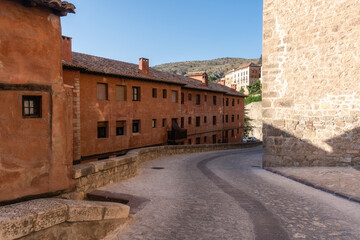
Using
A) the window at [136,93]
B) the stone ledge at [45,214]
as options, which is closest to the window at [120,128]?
the window at [136,93]

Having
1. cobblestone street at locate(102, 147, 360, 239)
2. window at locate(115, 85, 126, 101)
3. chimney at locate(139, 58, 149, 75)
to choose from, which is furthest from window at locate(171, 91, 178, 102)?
cobblestone street at locate(102, 147, 360, 239)

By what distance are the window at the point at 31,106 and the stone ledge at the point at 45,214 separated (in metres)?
1.46

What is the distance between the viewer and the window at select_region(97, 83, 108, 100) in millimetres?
19453

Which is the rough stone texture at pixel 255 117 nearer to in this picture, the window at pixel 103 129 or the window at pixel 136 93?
the window at pixel 136 93

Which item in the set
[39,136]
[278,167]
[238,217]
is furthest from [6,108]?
[278,167]

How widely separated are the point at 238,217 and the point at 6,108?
4358 millimetres

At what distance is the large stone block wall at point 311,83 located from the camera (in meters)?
8.74

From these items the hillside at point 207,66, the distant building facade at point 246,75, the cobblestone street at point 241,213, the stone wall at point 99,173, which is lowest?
the cobblestone street at point 241,213

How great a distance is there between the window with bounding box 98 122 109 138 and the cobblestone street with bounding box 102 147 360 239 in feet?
41.8

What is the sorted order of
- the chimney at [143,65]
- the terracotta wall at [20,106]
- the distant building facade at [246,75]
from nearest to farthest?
1. the terracotta wall at [20,106]
2. the chimney at [143,65]
3. the distant building facade at [246,75]

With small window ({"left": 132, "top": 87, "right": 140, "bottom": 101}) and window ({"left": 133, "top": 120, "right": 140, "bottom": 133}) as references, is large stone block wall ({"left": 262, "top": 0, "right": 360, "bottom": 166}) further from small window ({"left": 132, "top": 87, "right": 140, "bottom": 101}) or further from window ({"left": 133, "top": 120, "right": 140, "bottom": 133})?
window ({"left": 133, "top": 120, "right": 140, "bottom": 133})

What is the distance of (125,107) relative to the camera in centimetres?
2131

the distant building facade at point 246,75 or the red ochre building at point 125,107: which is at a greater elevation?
the distant building facade at point 246,75

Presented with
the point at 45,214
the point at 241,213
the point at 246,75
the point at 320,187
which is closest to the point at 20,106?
the point at 45,214
